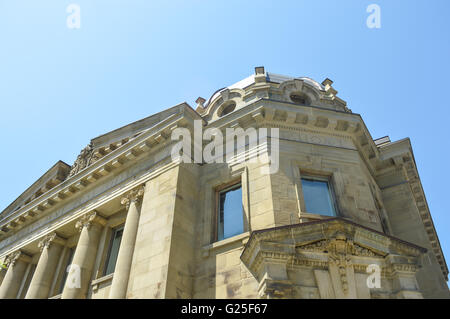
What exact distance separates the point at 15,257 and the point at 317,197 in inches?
691

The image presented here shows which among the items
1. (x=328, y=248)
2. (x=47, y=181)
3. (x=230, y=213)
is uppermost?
(x=47, y=181)

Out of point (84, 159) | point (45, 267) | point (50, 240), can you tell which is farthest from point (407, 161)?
point (45, 267)

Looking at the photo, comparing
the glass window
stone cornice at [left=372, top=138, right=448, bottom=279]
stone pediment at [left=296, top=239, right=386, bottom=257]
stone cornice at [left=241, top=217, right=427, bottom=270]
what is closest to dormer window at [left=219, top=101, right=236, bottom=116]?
the glass window

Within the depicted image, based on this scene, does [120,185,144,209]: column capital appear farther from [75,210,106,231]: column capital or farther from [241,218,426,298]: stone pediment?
[241,218,426,298]: stone pediment

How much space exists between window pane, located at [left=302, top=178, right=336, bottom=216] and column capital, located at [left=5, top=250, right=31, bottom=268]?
16.8 meters

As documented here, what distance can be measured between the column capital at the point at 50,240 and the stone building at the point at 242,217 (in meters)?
0.07

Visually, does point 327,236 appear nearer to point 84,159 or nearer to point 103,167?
point 103,167

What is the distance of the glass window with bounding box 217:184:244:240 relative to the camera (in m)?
13.6

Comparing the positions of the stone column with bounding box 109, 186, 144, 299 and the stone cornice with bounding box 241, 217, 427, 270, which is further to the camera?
the stone column with bounding box 109, 186, 144, 299

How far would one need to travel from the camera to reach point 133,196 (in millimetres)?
15883

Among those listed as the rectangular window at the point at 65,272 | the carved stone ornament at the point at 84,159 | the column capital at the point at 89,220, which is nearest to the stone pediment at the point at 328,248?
the column capital at the point at 89,220
